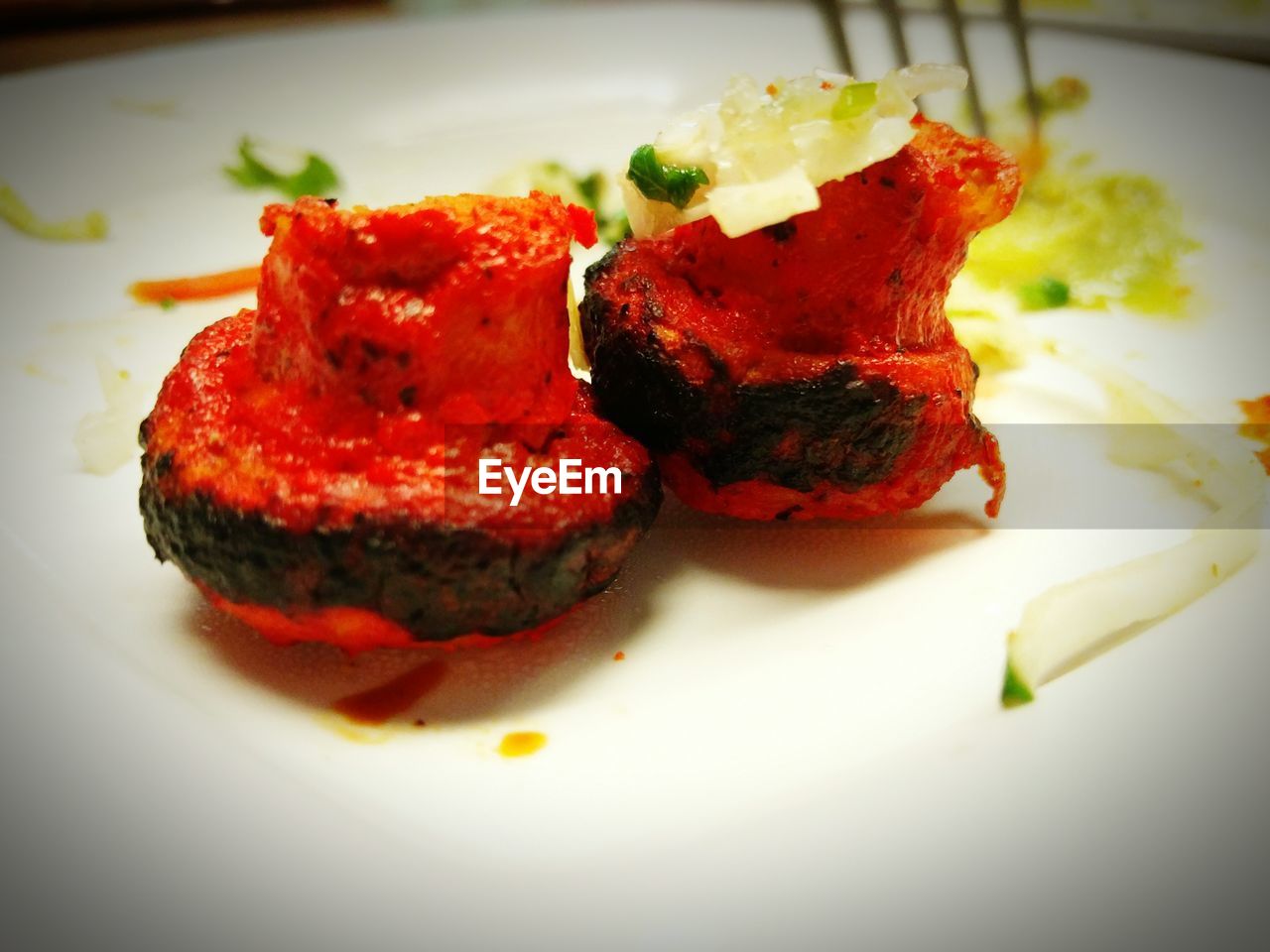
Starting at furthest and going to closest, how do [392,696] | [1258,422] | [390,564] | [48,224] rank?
1. [48,224]
2. [1258,422]
3. [392,696]
4. [390,564]

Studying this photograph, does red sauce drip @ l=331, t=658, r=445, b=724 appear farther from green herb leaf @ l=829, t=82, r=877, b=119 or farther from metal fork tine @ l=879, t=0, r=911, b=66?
metal fork tine @ l=879, t=0, r=911, b=66

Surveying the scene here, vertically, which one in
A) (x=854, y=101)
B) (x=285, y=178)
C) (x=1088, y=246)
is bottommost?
(x=1088, y=246)

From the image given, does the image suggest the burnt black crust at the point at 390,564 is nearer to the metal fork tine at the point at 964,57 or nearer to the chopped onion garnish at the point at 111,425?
the chopped onion garnish at the point at 111,425

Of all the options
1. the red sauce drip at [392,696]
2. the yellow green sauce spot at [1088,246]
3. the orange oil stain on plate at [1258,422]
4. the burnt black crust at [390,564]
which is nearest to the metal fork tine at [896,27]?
the yellow green sauce spot at [1088,246]

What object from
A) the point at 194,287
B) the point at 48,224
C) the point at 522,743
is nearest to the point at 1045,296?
the point at 522,743

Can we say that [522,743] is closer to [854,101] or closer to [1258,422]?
[854,101]
